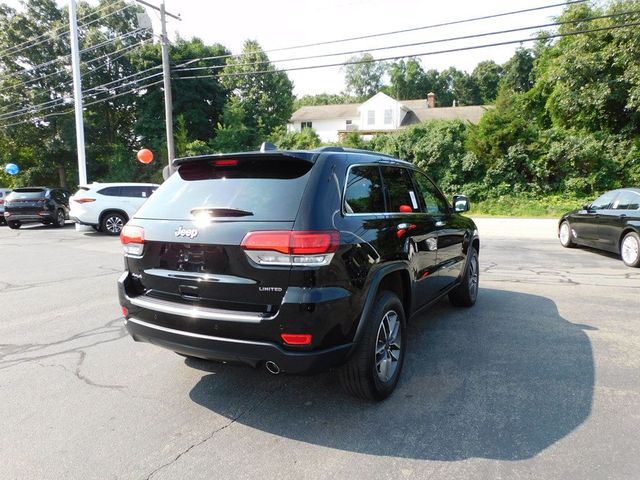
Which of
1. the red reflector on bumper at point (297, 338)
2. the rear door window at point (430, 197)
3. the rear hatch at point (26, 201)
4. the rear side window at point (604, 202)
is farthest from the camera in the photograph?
the rear hatch at point (26, 201)

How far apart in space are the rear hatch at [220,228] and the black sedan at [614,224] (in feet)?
26.9

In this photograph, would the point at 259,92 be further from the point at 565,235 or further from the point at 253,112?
the point at 565,235

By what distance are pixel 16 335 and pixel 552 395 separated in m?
5.34

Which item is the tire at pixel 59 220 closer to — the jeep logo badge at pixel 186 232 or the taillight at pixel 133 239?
the taillight at pixel 133 239

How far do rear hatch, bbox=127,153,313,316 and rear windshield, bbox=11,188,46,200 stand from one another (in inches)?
637

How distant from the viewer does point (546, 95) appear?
85.9 feet

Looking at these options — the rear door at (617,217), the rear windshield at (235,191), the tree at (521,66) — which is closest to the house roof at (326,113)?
the tree at (521,66)

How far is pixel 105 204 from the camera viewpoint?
14.3 metres

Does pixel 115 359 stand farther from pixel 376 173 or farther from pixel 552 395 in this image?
pixel 552 395

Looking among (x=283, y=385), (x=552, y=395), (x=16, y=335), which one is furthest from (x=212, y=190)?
(x=16, y=335)

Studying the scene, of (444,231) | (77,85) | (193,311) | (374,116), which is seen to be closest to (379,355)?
(193,311)

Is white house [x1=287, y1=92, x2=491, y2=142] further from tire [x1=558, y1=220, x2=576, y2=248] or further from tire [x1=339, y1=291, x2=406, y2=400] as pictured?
tire [x1=339, y1=291, x2=406, y2=400]

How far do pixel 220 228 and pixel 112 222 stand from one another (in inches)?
529

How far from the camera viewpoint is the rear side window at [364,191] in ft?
10.2
